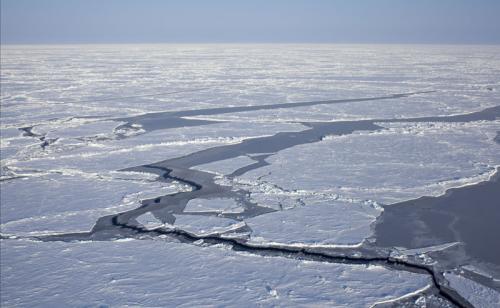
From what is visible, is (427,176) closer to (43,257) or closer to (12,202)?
(43,257)

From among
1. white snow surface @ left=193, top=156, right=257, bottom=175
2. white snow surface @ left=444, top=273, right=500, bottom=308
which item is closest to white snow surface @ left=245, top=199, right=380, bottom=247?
white snow surface @ left=444, top=273, right=500, bottom=308

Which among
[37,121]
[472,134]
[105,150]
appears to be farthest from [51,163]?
[472,134]

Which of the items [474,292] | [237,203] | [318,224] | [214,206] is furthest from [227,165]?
[474,292]

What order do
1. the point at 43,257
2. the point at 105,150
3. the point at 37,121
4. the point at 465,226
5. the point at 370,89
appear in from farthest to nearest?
1. the point at 370,89
2. the point at 37,121
3. the point at 105,150
4. the point at 465,226
5. the point at 43,257

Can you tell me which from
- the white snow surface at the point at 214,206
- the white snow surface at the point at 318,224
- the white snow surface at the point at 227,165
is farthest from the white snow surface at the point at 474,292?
the white snow surface at the point at 227,165

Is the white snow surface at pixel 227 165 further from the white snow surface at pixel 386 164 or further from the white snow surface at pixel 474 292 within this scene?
the white snow surface at pixel 474 292
